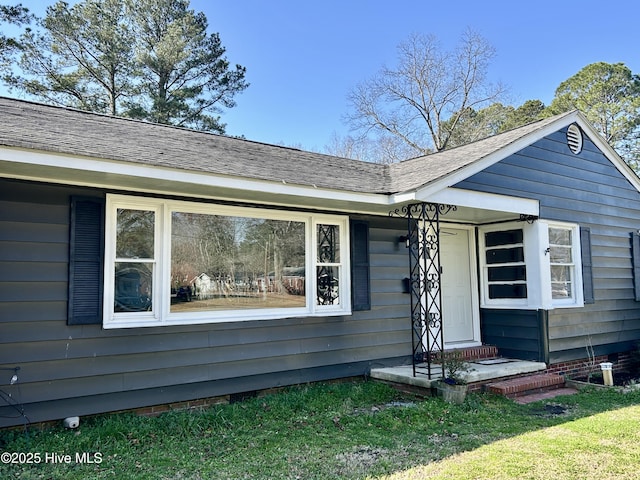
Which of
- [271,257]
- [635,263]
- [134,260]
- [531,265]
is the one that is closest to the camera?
[134,260]

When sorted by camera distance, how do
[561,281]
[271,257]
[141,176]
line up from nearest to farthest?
[141,176]
[271,257]
[561,281]

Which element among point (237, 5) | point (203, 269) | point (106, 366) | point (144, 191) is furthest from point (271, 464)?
point (237, 5)

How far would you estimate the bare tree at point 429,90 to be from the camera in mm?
23547

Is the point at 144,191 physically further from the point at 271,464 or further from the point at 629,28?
the point at 629,28

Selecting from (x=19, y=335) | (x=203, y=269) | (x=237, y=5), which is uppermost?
(x=237, y=5)

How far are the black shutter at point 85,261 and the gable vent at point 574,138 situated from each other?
7333 mm

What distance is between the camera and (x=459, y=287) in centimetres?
779

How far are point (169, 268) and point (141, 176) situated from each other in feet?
3.81

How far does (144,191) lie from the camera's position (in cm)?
500

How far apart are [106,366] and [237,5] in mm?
13154

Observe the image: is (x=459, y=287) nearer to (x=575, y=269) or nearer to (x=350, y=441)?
(x=575, y=269)

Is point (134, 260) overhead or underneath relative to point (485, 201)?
underneath

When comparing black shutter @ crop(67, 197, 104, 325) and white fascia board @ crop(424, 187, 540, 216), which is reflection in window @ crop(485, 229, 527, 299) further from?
black shutter @ crop(67, 197, 104, 325)

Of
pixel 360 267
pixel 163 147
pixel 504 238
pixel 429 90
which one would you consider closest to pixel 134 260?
pixel 163 147
